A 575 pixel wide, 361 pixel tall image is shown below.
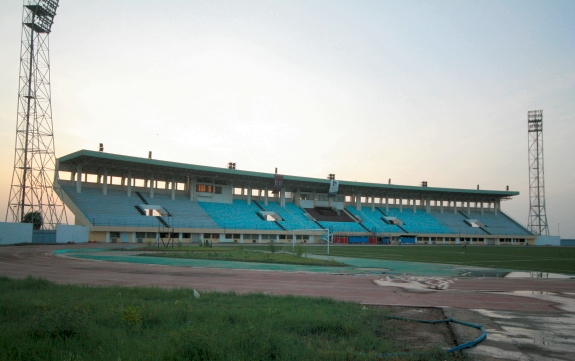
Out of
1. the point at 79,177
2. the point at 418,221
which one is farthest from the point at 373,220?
the point at 79,177

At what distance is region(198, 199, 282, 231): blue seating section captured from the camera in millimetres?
70812

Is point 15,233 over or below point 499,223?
below

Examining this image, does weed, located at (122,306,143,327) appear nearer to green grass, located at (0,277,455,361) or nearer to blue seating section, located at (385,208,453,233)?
green grass, located at (0,277,455,361)

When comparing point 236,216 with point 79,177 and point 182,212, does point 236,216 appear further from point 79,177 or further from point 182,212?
point 79,177

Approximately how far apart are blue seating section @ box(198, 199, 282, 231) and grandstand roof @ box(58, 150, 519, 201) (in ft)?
16.8

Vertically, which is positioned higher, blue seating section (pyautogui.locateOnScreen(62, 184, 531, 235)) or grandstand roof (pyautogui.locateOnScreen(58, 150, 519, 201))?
grandstand roof (pyautogui.locateOnScreen(58, 150, 519, 201))

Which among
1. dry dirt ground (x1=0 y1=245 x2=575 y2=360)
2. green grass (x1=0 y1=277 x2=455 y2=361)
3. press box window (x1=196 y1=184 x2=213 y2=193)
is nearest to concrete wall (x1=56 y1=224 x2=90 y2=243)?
press box window (x1=196 y1=184 x2=213 y2=193)

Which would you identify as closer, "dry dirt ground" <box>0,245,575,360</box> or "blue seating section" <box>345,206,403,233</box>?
"dry dirt ground" <box>0,245,575,360</box>

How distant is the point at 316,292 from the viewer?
16.4 metres

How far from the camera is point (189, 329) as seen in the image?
263 inches

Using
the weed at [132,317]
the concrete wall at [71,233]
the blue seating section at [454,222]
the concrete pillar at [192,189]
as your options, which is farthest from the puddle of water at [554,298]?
the blue seating section at [454,222]

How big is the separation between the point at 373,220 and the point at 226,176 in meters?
32.7

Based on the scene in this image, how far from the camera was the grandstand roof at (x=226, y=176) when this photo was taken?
6159 centimetres

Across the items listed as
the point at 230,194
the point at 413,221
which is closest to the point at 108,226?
the point at 230,194
